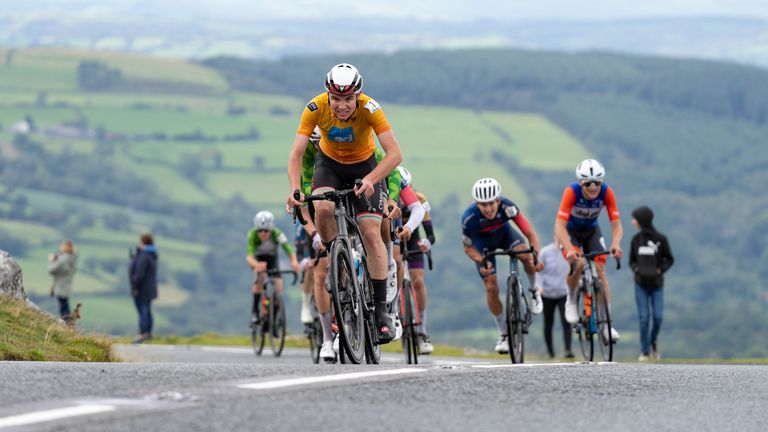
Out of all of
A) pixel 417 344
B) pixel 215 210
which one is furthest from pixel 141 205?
pixel 417 344

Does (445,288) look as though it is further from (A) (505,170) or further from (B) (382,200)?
(B) (382,200)

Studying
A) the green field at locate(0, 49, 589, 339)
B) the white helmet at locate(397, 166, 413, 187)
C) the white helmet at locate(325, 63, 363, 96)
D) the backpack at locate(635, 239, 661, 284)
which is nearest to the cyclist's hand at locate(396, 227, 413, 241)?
the white helmet at locate(397, 166, 413, 187)

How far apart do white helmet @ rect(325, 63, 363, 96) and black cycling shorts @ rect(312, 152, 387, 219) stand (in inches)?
35.9

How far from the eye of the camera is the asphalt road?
661 cm

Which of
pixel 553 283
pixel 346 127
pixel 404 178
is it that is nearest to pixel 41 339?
pixel 404 178

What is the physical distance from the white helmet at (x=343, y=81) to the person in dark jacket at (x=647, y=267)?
10800 mm

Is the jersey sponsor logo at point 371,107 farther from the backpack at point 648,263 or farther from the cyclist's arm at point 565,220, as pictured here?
the backpack at point 648,263

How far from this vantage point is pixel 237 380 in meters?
8.03

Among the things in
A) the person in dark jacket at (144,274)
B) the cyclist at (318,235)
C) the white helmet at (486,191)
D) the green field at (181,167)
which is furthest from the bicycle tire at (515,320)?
the green field at (181,167)

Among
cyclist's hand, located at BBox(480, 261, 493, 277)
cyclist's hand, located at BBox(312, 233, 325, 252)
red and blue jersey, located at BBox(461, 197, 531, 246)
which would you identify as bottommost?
cyclist's hand, located at BBox(312, 233, 325, 252)

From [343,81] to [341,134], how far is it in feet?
2.14

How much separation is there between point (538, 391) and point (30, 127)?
190585 millimetres

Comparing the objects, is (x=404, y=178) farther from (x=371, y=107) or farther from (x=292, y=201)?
(x=292, y=201)

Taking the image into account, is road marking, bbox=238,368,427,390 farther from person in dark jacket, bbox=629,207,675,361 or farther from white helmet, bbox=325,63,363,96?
person in dark jacket, bbox=629,207,675,361
